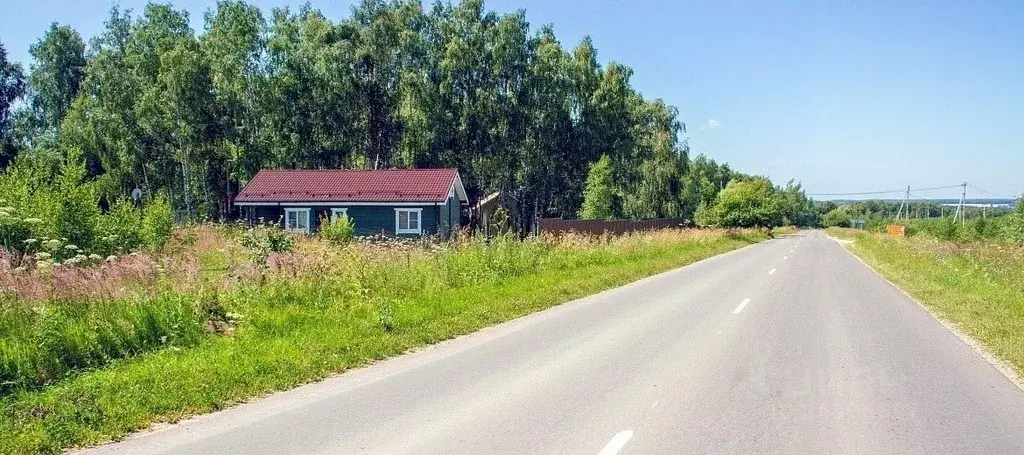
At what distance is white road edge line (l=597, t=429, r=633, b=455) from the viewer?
5.48 m

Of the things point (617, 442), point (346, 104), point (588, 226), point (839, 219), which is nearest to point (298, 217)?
point (346, 104)

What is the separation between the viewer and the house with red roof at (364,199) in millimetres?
38969

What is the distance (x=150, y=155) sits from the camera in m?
49.2

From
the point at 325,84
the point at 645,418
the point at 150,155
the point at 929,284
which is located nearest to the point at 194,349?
the point at 645,418

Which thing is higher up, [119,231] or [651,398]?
[119,231]

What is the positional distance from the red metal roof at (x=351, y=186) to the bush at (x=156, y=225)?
17.1 meters

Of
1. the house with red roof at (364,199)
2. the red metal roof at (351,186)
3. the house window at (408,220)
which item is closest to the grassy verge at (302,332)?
the house with red roof at (364,199)

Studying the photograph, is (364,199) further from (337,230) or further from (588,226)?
(337,230)

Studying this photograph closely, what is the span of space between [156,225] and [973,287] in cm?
2069

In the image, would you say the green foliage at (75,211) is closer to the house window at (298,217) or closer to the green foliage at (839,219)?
the house window at (298,217)

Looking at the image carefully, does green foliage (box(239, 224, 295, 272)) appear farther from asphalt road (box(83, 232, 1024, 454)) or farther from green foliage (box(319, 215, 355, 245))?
green foliage (box(319, 215, 355, 245))

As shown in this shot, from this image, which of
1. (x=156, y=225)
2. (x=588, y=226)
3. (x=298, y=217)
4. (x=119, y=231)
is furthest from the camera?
(x=298, y=217)

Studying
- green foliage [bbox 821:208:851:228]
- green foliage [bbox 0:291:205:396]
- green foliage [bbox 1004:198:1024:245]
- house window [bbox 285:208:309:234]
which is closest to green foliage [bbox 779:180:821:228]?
green foliage [bbox 821:208:851:228]

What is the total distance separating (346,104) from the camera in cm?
4878
